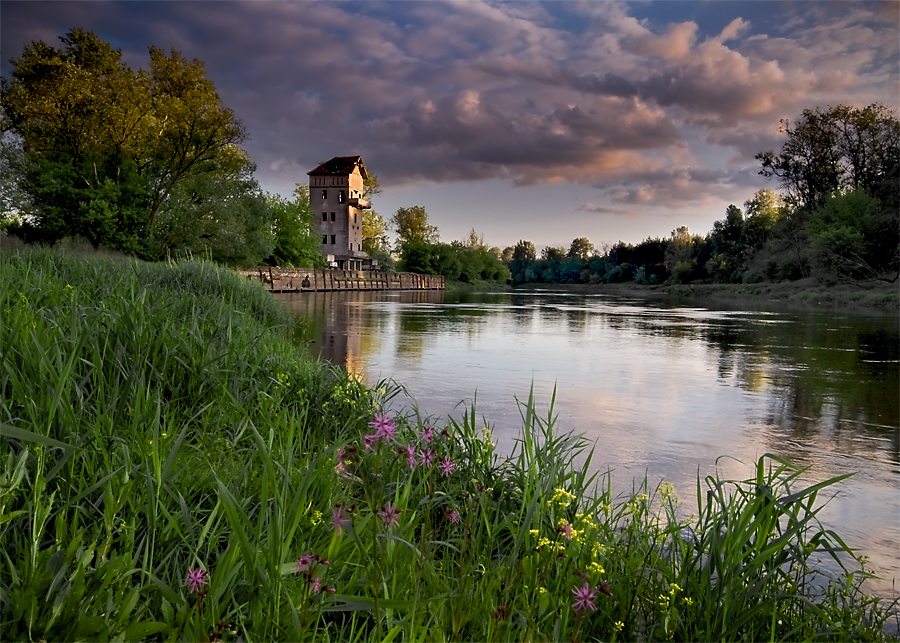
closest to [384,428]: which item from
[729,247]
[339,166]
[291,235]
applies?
[291,235]

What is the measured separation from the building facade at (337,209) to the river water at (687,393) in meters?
58.4

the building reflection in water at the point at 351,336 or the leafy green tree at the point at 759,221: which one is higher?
the leafy green tree at the point at 759,221

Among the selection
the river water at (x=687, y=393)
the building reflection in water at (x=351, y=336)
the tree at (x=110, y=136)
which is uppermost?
the tree at (x=110, y=136)

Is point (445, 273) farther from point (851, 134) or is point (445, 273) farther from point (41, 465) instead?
point (41, 465)

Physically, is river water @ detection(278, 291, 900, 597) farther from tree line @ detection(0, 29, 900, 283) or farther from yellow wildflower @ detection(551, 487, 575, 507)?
tree line @ detection(0, 29, 900, 283)

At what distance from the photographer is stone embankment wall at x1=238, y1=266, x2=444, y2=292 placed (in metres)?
44.8

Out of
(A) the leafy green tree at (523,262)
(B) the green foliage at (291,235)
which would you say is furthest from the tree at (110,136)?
(A) the leafy green tree at (523,262)

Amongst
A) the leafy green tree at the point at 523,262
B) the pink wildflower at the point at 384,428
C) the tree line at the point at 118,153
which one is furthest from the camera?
the leafy green tree at the point at 523,262

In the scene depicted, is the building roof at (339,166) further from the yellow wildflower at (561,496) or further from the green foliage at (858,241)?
the yellow wildflower at (561,496)

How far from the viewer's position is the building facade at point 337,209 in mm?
76000

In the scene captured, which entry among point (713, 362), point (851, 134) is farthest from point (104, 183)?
point (851, 134)

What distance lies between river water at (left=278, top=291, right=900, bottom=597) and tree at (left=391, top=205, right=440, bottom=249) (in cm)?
7239

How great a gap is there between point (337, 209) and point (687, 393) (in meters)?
70.4

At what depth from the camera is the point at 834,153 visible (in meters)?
57.0
